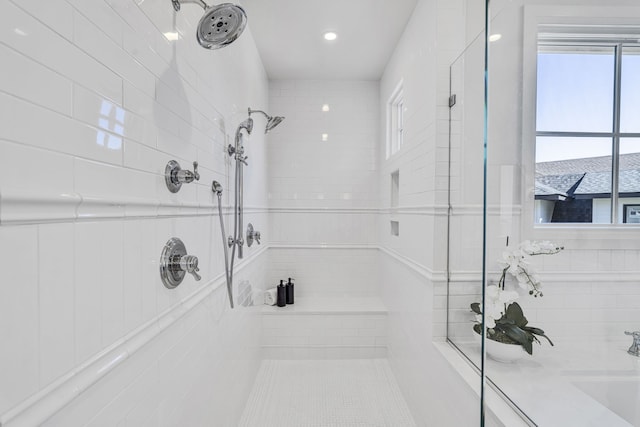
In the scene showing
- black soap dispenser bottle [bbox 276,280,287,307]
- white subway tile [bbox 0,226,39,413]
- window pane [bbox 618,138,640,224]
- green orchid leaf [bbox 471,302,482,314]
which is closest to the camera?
white subway tile [bbox 0,226,39,413]

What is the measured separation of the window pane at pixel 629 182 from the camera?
3.83 feet

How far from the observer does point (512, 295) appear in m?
1.46

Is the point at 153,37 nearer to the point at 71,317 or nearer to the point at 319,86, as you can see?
the point at 71,317

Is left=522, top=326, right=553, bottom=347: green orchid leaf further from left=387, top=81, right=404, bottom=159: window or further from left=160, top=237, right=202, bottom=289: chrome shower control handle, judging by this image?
left=387, top=81, right=404, bottom=159: window

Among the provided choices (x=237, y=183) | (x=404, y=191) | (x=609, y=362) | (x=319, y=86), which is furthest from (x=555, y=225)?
(x=319, y=86)

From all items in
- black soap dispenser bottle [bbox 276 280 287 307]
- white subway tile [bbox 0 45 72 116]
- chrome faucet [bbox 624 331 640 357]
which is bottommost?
black soap dispenser bottle [bbox 276 280 287 307]

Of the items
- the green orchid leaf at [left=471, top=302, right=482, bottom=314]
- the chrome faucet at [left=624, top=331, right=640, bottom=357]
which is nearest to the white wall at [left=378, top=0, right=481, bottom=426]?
the green orchid leaf at [left=471, top=302, right=482, bottom=314]

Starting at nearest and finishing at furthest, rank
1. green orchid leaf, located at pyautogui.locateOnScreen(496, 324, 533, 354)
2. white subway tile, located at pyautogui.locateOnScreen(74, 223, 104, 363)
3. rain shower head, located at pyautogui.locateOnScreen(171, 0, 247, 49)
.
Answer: white subway tile, located at pyautogui.locateOnScreen(74, 223, 104, 363) < rain shower head, located at pyautogui.locateOnScreen(171, 0, 247, 49) < green orchid leaf, located at pyautogui.locateOnScreen(496, 324, 533, 354)

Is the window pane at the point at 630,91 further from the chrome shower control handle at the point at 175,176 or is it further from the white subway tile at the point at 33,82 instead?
the white subway tile at the point at 33,82

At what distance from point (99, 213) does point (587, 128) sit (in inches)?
69.5

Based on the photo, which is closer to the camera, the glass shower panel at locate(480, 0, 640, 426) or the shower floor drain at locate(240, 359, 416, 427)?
the glass shower panel at locate(480, 0, 640, 426)

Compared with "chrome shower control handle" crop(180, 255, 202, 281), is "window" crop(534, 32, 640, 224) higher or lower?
higher

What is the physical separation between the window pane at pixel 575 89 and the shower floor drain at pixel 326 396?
1.95 meters

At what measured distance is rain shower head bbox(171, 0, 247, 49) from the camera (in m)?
1.05
